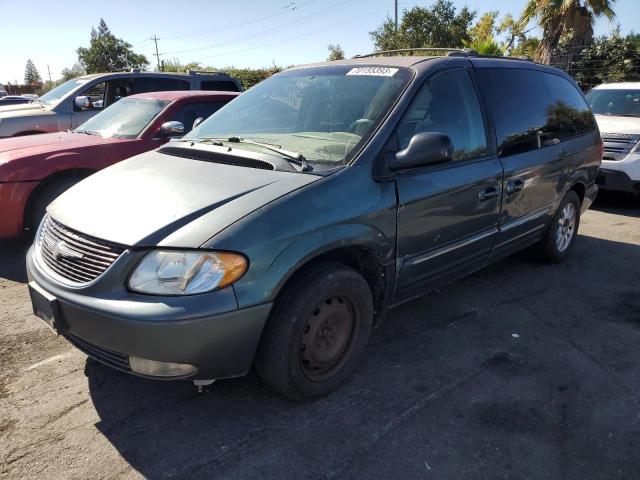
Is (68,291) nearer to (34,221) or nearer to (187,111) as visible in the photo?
(34,221)

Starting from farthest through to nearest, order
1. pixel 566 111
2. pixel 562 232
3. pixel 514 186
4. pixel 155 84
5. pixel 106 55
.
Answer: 1. pixel 106 55
2. pixel 155 84
3. pixel 562 232
4. pixel 566 111
5. pixel 514 186

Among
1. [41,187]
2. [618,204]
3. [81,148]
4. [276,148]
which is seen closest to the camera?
[276,148]

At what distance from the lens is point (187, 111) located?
628cm

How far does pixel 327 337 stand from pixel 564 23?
713 inches

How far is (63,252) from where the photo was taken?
254 centimetres

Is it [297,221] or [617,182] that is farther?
[617,182]

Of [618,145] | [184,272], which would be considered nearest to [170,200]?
[184,272]

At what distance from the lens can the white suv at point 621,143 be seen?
7.21 metres

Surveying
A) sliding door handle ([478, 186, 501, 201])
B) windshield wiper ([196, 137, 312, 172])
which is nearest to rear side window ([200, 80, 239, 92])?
windshield wiper ([196, 137, 312, 172])

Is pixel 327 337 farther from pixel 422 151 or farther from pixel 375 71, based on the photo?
pixel 375 71

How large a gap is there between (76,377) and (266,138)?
1838 millimetres

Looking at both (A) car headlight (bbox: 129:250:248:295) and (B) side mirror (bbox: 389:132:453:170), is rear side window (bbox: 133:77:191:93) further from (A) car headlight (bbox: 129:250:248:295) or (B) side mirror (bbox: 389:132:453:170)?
(A) car headlight (bbox: 129:250:248:295)

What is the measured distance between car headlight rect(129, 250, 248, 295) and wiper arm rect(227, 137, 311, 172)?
75cm

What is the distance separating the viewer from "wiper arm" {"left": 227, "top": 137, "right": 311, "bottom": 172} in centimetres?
280
